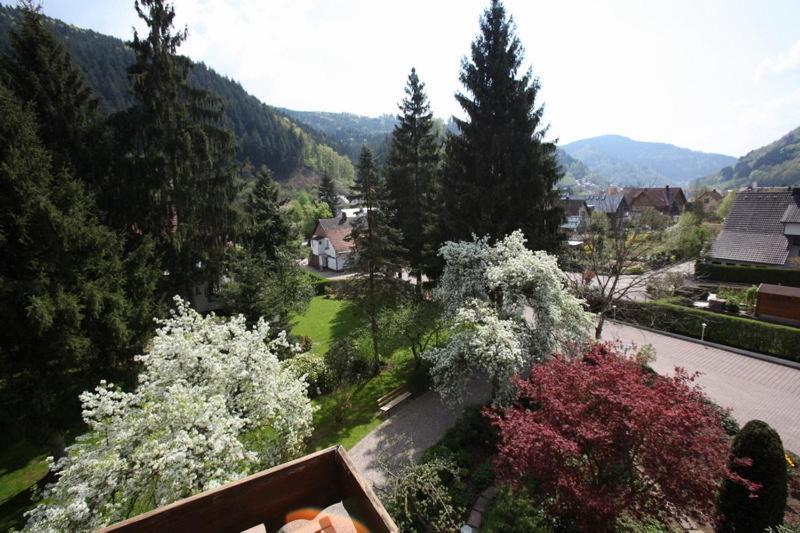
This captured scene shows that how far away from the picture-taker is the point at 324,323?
89.9ft

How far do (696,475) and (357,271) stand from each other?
14.0 metres

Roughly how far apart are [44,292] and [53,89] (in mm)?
8873

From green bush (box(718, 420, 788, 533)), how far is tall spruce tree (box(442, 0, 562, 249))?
12.7 meters

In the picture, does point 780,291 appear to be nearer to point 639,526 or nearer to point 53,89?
point 639,526

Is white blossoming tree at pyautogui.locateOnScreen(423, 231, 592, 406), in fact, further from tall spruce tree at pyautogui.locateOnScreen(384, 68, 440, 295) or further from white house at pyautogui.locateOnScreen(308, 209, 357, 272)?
white house at pyautogui.locateOnScreen(308, 209, 357, 272)

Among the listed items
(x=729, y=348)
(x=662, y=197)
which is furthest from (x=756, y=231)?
(x=662, y=197)

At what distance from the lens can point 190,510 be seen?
3275 millimetres

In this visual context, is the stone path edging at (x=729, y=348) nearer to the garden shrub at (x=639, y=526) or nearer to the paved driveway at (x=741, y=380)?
the paved driveway at (x=741, y=380)

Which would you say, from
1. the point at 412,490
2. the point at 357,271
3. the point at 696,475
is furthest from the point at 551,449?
the point at 357,271

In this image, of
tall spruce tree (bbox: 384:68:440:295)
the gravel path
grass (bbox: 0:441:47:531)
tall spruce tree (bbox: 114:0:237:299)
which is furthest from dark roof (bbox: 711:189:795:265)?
grass (bbox: 0:441:47:531)

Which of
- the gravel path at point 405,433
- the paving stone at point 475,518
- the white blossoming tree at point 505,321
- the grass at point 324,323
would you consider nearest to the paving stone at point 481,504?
the paving stone at point 475,518

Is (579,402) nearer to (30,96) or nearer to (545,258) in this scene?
(545,258)

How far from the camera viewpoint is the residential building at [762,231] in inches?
1246

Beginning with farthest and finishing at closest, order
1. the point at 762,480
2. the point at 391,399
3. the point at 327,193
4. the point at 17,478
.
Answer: the point at 327,193 < the point at 391,399 < the point at 17,478 < the point at 762,480
